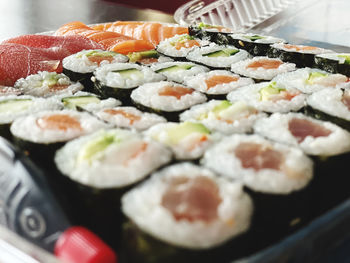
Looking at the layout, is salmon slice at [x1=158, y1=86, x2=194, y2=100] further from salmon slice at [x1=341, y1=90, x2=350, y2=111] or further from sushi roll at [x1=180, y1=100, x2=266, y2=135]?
salmon slice at [x1=341, y1=90, x2=350, y2=111]

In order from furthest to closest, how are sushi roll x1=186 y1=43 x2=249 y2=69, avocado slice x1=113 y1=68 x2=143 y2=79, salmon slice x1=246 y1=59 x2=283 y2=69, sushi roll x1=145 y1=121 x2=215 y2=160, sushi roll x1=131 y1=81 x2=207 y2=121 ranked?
sushi roll x1=186 y1=43 x2=249 y2=69, salmon slice x1=246 y1=59 x2=283 y2=69, avocado slice x1=113 y1=68 x2=143 y2=79, sushi roll x1=131 y1=81 x2=207 y2=121, sushi roll x1=145 y1=121 x2=215 y2=160

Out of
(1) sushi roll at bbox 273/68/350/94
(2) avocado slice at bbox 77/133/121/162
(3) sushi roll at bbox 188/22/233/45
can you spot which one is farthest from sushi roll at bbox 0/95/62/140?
(3) sushi roll at bbox 188/22/233/45

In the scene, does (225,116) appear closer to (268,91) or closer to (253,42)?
(268,91)

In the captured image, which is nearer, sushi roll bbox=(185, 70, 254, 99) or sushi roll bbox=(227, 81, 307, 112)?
sushi roll bbox=(227, 81, 307, 112)

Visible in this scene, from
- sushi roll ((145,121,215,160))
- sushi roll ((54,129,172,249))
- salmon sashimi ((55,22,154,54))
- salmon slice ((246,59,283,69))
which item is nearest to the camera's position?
sushi roll ((54,129,172,249))

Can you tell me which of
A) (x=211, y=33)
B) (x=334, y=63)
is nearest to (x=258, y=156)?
(x=334, y=63)

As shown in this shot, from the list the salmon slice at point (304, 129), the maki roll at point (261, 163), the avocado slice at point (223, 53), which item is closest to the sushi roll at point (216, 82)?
the avocado slice at point (223, 53)
